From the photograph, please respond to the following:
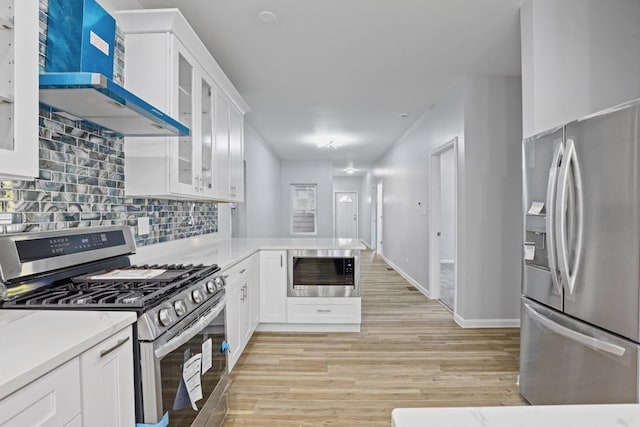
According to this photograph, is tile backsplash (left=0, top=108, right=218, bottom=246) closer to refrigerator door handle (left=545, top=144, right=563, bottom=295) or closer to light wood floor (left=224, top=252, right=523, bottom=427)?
light wood floor (left=224, top=252, right=523, bottom=427)

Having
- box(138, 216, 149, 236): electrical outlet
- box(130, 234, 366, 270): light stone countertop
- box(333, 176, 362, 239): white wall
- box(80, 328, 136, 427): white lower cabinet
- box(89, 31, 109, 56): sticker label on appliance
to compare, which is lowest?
box(80, 328, 136, 427): white lower cabinet

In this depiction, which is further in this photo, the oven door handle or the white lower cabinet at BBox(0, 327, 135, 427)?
the oven door handle

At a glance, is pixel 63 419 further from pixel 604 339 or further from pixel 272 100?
pixel 272 100

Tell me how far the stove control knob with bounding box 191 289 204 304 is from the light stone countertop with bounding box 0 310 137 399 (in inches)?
15.6

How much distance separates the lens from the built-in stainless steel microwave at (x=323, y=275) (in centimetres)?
344

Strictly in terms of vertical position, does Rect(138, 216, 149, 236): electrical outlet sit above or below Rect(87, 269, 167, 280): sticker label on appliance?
above

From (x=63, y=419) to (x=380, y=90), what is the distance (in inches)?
153

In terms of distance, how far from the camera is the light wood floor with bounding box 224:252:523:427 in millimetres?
2143

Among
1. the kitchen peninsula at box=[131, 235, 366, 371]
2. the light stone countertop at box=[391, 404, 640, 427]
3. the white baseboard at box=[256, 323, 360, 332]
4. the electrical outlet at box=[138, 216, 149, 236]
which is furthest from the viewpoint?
the white baseboard at box=[256, 323, 360, 332]

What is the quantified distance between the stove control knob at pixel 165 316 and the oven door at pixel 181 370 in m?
0.05

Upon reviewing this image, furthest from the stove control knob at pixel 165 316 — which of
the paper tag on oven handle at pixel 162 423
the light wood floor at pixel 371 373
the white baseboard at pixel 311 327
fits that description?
the white baseboard at pixel 311 327

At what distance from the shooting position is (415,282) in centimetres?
557

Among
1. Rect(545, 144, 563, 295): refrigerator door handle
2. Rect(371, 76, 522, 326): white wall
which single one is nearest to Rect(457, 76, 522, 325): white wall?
Rect(371, 76, 522, 326): white wall

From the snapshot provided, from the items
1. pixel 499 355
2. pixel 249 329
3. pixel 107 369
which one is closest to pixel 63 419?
pixel 107 369
